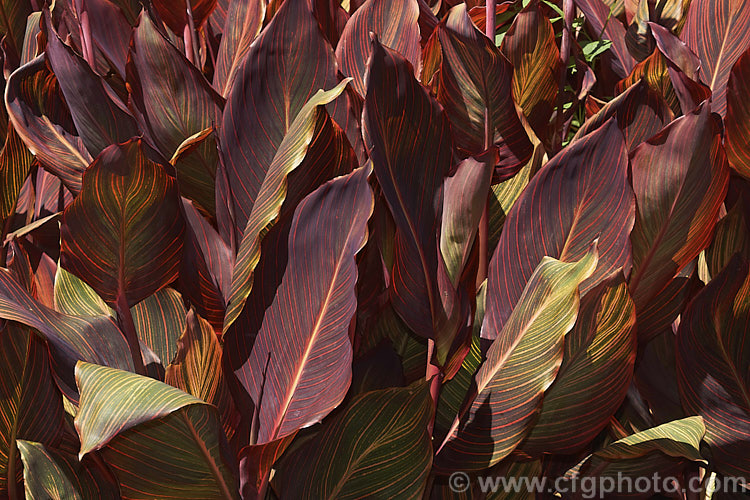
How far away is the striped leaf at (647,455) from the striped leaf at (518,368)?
0.15m

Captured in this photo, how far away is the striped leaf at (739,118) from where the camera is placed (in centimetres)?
98

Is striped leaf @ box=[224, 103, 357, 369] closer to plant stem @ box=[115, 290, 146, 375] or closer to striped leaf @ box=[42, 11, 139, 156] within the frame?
plant stem @ box=[115, 290, 146, 375]

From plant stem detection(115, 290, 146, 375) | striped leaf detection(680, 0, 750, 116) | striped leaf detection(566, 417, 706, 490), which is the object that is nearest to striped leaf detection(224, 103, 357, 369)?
plant stem detection(115, 290, 146, 375)

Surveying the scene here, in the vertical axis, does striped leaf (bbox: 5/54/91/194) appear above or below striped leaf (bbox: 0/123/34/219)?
above

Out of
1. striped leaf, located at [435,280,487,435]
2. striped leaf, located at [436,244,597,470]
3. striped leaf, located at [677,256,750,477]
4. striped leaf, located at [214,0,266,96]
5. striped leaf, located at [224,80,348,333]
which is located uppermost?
striped leaf, located at [214,0,266,96]

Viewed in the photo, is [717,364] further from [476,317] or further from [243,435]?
[243,435]

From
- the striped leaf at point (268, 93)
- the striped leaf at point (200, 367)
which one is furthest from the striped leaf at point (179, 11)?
the striped leaf at point (200, 367)

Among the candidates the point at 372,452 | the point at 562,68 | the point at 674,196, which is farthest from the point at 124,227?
the point at 562,68

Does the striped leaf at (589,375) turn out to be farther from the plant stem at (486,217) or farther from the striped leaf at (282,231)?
the striped leaf at (282,231)

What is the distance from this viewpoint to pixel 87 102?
905 millimetres

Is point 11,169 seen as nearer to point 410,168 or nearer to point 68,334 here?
point 68,334

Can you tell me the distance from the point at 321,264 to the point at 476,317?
278 mm

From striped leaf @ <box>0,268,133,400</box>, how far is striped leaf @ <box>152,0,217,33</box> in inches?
23.7

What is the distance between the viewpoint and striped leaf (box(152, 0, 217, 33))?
121cm
